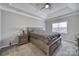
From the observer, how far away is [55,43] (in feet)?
4.73

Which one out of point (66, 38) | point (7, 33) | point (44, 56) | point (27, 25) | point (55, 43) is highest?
point (27, 25)

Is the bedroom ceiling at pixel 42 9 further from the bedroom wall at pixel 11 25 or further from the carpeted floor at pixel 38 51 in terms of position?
the carpeted floor at pixel 38 51

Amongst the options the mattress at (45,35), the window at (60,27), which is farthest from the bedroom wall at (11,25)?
the window at (60,27)

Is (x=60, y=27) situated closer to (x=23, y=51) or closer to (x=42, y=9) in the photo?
(x=42, y=9)

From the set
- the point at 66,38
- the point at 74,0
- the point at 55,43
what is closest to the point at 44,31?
the point at 55,43

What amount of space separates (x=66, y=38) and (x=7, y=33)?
1.23 meters

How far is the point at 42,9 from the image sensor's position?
4.79 feet

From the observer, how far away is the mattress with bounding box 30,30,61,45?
1.36 metres

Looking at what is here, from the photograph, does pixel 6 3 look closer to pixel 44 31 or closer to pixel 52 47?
pixel 44 31

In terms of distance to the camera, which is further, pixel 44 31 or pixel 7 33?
pixel 44 31

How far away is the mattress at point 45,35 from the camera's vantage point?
4.48 ft

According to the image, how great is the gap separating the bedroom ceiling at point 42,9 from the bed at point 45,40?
0.37 metres

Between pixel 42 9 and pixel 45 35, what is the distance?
1.86 ft

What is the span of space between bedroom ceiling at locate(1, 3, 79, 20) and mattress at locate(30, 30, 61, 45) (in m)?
0.35
